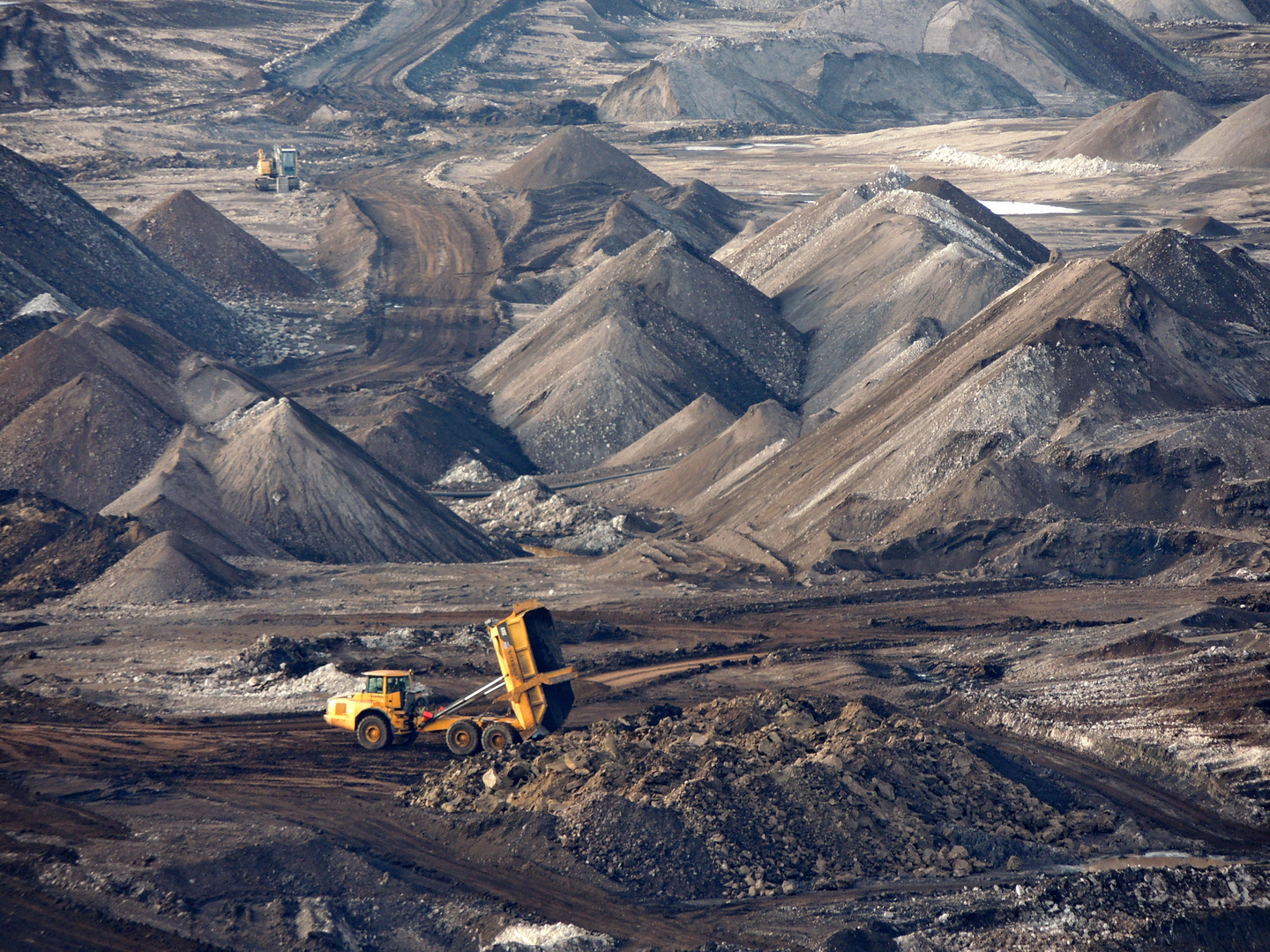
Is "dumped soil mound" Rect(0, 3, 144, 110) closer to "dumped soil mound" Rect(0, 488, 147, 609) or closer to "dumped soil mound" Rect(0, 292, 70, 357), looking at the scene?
"dumped soil mound" Rect(0, 292, 70, 357)

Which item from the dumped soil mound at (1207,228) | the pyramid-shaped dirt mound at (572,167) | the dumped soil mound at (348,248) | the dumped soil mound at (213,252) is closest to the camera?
the dumped soil mound at (213,252)

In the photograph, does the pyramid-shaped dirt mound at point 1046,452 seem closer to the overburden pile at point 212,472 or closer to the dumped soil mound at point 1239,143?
the overburden pile at point 212,472

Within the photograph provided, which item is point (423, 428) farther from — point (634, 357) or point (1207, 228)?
point (1207, 228)

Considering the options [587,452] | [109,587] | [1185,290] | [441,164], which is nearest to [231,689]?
[109,587]

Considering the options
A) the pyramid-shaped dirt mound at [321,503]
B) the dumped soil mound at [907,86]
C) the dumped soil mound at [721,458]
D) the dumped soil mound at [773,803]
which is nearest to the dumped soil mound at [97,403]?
the pyramid-shaped dirt mound at [321,503]

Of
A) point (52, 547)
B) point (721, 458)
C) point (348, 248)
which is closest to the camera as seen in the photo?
point (52, 547)

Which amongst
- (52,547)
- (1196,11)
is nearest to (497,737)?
(52,547)

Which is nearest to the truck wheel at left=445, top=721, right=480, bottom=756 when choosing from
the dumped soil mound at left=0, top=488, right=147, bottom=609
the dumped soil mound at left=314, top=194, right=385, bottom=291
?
the dumped soil mound at left=0, top=488, right=147, bottom=609
